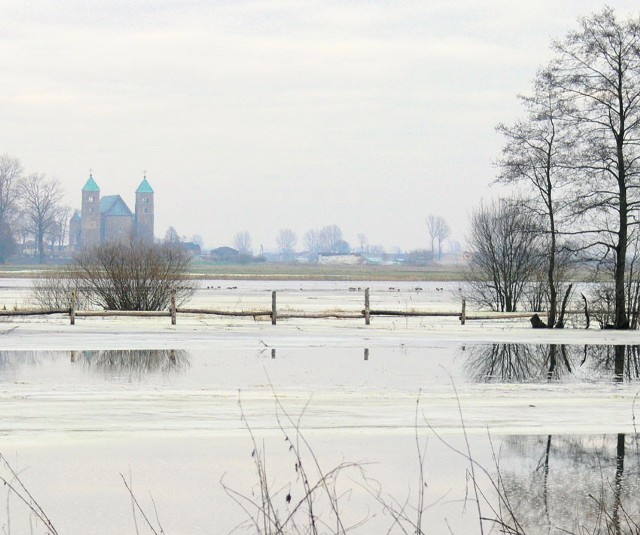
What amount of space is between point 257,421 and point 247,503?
15.2 ft

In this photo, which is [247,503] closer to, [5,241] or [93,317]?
[93,317]

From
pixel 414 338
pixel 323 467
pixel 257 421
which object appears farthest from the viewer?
pixel 414 338

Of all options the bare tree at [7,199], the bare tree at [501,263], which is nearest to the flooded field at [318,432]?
the bare tree at [501,263]

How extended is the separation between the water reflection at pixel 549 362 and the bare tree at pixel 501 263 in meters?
22.2

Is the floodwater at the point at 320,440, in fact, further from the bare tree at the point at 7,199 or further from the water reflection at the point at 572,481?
the bare tree at the point at 7,199

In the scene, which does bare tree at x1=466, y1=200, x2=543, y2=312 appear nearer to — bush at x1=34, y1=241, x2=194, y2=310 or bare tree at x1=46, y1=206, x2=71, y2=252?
bush at x1=34, y1=241, x2=194, y2=310

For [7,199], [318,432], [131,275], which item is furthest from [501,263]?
[7,199]

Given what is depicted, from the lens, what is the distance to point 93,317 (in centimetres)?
4150

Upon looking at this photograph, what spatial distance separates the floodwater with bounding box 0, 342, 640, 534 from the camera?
9188 mm

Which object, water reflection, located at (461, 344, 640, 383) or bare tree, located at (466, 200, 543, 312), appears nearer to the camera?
water reflection, located at (461, 344, 640, 383)

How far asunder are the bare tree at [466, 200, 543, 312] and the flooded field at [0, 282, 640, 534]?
2623 cm

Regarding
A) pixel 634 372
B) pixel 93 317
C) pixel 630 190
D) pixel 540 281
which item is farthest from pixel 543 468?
pixel 540 281

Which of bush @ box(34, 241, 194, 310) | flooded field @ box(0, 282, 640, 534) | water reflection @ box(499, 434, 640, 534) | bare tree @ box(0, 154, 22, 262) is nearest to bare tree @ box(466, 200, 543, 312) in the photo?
bush @ box(34, 241, 194, 310)

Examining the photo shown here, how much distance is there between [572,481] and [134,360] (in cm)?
1477
